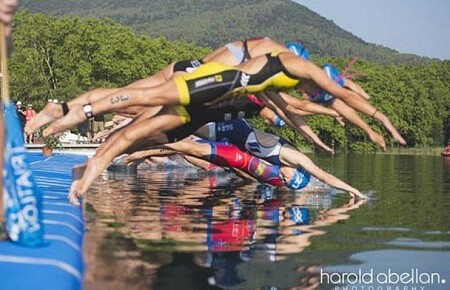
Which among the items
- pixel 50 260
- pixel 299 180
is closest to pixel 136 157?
pixel 299 180

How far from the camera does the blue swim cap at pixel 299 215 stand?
7.39 metres

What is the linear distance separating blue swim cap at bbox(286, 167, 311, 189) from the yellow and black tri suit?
11.2 ft

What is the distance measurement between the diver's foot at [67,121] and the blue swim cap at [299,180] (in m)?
4.06

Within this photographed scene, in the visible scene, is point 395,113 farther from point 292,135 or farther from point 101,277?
point 101,277

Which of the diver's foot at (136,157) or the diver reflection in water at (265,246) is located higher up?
the diver's foot at (136,157)

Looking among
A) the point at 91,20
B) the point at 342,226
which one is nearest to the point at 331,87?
the point at 342,226

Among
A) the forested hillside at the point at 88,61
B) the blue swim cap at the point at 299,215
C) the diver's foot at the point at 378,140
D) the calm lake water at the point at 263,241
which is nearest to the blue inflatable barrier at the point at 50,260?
the calm lake water at the point at 263,241

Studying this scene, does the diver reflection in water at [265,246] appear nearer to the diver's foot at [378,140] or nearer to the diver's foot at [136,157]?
the diver's foot at [378,140]

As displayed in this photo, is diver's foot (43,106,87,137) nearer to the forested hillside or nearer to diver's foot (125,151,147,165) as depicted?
diver's foot (125,151,147,165)

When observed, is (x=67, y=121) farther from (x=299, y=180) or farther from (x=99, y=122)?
(x=99, y=122)

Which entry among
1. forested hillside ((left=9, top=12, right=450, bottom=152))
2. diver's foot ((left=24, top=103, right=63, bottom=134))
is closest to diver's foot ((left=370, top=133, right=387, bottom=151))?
diver's foot ((left=24, top=103, right=63, bottom=134))

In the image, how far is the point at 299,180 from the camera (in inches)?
425

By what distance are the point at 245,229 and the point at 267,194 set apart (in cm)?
406

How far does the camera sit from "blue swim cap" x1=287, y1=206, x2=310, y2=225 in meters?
7.39
